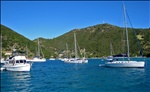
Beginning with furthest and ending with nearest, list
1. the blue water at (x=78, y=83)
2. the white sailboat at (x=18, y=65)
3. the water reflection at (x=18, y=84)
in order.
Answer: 1. the white sailboat at (x=18, y=65)
2. the water reflection at (x=18, y=84)
3. the blue water at (x=78, y=83)

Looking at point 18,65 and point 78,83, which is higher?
point 18,65

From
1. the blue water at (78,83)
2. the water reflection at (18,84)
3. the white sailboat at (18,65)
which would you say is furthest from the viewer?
the white sailboat at (18,65)

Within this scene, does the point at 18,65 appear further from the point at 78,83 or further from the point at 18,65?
the point at 78,83

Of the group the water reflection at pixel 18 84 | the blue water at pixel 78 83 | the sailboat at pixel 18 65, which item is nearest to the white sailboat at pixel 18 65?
the sailboat at pixel 18 65

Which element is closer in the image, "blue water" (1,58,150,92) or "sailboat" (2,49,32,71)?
"blue water" (1,58,150,92)

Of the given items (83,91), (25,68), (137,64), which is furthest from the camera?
(137,64)

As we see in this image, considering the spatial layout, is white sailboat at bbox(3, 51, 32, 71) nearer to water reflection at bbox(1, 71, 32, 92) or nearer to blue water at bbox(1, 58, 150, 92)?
blue water at bbox(1, 58, 150, 92)

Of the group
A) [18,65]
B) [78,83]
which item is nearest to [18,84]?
[78,83]

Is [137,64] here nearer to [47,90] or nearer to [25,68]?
[25,68]

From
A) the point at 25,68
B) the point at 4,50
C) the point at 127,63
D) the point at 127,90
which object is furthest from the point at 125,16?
the point at 4,50

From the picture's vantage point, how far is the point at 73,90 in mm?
29766

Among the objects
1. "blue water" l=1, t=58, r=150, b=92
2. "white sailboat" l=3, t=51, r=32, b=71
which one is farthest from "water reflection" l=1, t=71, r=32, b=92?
"white sailboat" l=3, t=51, r=32, b=71

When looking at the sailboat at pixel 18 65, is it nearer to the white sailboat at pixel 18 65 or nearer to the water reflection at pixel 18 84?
the white sailboat at pixel 18 65

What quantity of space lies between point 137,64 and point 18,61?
31.5 metres
